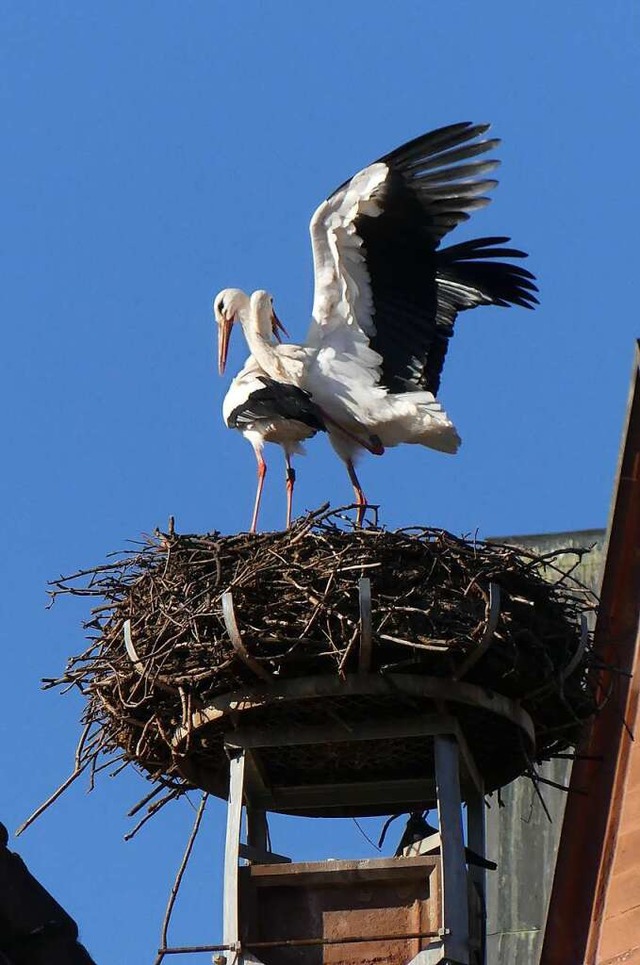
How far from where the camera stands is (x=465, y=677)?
33.9 ft

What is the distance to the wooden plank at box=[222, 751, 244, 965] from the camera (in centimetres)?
1003

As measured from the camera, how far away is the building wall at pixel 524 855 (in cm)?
1353

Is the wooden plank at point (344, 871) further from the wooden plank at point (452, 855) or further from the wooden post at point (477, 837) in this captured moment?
the wooden post at point (477, 837)

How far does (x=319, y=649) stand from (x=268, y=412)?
2926mm

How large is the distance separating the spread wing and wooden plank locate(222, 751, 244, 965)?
3.26m

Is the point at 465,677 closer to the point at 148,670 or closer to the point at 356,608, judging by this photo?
the point at 356,608

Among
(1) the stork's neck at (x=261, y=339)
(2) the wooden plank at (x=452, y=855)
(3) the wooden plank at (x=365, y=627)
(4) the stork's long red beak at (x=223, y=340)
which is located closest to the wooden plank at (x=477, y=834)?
(2) the wooden plank at (x=452, y=855)

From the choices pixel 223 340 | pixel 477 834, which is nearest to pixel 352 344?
pixel 223 340

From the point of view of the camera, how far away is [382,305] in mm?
13227

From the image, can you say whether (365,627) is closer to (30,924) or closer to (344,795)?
(344,795)

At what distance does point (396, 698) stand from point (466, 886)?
2.85 ft

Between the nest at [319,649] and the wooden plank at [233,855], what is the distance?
0.20m

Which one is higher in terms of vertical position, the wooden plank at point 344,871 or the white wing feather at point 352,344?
the white wing feather at point 352,344

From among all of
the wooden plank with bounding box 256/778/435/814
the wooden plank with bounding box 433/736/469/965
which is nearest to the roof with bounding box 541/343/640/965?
the wooden plank with bounding box 256/778/435/814
